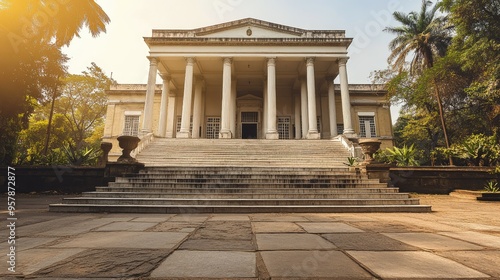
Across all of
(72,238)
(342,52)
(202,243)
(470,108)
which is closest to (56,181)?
(72,238)

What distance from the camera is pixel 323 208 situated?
549 cm

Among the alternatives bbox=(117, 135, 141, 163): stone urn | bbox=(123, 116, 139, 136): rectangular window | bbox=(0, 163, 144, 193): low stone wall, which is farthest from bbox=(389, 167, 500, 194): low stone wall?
bbox=(123, 116, 139, 136): rectangular window

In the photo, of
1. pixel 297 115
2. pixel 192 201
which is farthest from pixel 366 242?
pixel 297 115

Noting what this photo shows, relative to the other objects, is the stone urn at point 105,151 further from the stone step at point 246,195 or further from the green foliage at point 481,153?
the green foliage at point 481,153

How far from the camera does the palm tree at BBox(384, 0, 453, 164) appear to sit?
63.1 ft

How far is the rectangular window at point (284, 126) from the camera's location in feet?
73.8

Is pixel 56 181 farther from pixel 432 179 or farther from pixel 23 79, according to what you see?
pixel 432 179

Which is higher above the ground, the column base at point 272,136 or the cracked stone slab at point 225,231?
the column base at point 272,136

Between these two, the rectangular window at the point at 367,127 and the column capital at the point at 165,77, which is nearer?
the column capital at the point at 165,77

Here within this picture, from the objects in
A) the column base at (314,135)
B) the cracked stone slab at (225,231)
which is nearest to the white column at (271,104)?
the column base at (314,135)

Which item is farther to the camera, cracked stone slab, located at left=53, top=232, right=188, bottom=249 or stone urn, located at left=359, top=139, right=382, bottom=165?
stone urn, located at left=359, top=139, right=382, bottom=165

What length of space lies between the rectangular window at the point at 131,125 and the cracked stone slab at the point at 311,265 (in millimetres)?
23730

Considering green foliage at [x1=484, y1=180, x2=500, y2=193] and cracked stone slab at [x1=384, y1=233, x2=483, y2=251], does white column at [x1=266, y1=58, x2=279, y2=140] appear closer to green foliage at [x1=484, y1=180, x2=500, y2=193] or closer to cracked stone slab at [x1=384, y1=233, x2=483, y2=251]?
green foliage at [x1=484, y1=180, x2=500, y2=193]

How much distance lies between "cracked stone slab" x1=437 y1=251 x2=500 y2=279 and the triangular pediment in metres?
18.9
